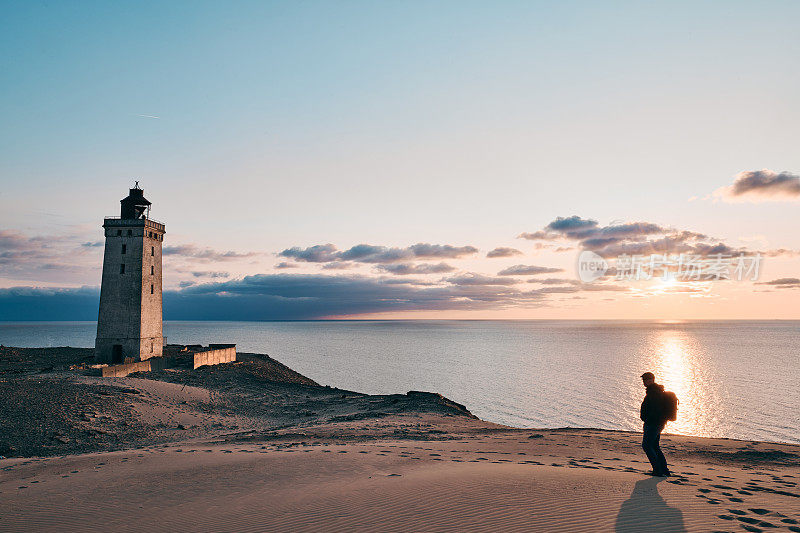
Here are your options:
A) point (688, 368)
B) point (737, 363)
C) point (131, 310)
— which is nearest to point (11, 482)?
point (131, 310)

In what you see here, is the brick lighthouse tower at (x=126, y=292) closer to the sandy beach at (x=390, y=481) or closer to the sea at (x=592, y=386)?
the sandy beach at (x=390, y=481)

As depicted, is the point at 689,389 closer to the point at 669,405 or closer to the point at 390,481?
the point at 669,405

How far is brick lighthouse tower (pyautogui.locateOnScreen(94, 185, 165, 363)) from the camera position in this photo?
4431 centimetres

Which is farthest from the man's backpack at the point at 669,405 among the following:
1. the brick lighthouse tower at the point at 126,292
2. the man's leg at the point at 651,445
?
the brick lighthouse tower at the point at 126,292

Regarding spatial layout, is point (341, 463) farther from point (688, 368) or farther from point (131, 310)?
point (688, 368)

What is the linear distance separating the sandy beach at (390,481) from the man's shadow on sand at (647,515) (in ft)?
0.12

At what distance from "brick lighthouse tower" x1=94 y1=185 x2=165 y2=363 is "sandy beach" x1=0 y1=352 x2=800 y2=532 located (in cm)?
1998

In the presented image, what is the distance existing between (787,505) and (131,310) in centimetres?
4769

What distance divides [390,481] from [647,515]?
18.4 ft

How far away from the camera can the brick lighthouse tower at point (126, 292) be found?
44312 mm

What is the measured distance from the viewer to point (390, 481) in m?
11.8

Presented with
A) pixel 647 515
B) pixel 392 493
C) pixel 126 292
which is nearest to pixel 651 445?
pixel 647 515

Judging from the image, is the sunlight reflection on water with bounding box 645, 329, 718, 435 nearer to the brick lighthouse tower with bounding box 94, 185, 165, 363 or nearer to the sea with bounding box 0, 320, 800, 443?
the sea with bounding box 0, 320, 800, 443

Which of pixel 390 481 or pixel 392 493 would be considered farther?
pixel 390 481
